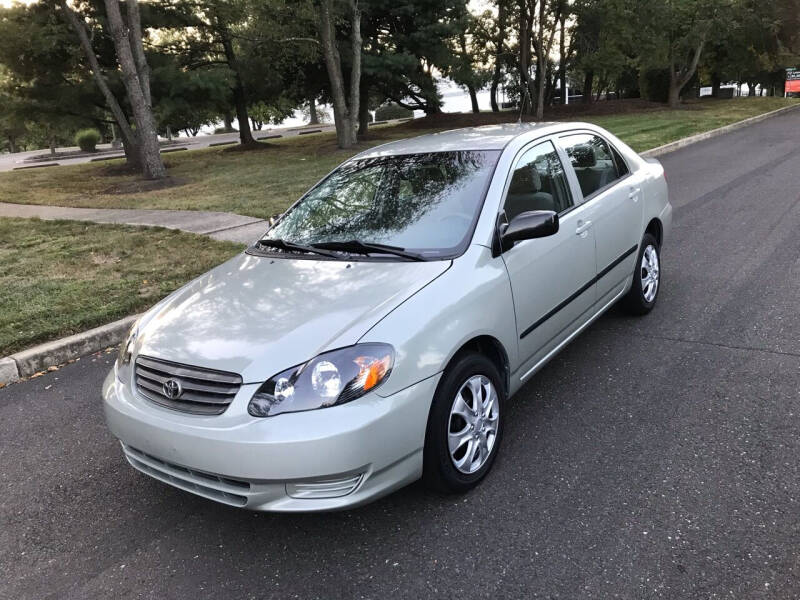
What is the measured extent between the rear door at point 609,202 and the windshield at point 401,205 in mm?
925

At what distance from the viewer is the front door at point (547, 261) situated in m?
3.40

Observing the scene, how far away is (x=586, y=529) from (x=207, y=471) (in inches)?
64.0

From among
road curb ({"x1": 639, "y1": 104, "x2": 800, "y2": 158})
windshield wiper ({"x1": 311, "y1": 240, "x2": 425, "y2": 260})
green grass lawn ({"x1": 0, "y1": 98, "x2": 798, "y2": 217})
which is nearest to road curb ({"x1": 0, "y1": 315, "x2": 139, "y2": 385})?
windshield wiper ({"x1": 311, "y1": 240, "x2": 425, "y2": 260})

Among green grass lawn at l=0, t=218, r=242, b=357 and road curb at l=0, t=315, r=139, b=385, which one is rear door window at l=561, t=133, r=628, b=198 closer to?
road curb at l=0, t=315, r=139, b=385

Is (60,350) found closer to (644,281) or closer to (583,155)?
(583,155)

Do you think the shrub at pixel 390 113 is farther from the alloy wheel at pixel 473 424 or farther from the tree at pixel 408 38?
the alloy wheel at pixel 473 424

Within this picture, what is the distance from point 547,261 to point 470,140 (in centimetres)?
105

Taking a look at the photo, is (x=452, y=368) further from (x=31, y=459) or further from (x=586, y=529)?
(x=31, y=459)

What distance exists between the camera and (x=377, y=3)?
21875 millimetres

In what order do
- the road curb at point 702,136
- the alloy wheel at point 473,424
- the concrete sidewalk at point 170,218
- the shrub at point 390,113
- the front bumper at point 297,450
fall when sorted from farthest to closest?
1. the shrub at point 390,113
2. the road curb at point 702,136
3. the concrete sidewalk at point 170,218
4. the alloy wheel at point 473,424
5. the front bumper at point 297,450

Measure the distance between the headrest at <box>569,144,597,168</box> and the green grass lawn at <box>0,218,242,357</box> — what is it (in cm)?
413

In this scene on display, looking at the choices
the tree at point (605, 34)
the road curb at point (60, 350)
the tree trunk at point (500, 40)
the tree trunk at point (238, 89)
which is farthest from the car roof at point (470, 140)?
the tree trunk at point (500, 40)

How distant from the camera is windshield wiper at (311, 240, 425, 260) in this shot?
326cm

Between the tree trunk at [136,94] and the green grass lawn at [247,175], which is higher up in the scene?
the tree trunk at [136,94]
